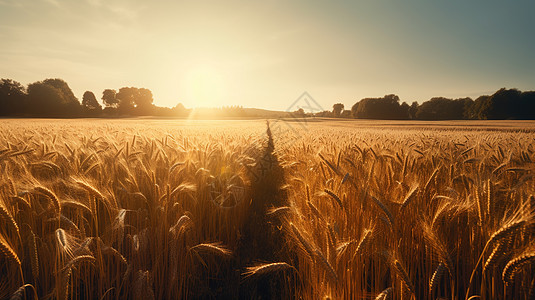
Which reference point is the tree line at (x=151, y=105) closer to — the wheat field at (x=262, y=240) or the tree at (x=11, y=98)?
the tree at (x=11, y=98)

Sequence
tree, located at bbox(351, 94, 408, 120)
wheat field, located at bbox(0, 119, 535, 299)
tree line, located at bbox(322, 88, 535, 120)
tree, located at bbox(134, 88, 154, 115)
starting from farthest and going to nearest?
tree, located at bbox(134, 88, 154, 115) < tree, located at bbox(351, 94, 408, 120) < tree line, located at bbox(322, 88, 535, 120) < wheat field, located at bbox(0, 119, 535, 299)

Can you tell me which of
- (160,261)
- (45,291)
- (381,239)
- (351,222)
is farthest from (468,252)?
(45,291)

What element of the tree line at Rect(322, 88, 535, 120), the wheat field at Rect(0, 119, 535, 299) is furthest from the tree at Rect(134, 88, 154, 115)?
the wheat field at Rect(0, 119, 535, 299)

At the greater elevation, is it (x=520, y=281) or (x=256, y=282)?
(x=520, y=281)

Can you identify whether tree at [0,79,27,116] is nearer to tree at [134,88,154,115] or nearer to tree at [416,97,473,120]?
tree at [134,88,154,115]

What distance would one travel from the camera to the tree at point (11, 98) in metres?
41.4

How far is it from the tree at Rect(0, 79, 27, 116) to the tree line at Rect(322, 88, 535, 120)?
76929 mm

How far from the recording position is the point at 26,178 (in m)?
1.52

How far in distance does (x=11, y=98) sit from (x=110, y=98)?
27638mm

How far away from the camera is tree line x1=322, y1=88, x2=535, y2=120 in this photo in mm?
42625

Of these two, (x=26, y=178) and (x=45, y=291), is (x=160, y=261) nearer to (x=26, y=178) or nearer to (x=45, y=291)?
(x=45, y=291)

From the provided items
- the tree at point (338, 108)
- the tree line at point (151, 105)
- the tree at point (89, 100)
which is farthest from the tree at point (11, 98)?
the tree at point (338, 108)

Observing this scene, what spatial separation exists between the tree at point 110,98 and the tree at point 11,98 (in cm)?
2567

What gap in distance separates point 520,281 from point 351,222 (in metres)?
0.92
